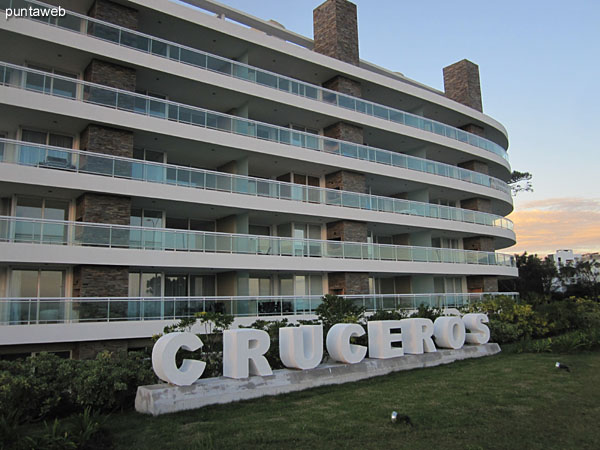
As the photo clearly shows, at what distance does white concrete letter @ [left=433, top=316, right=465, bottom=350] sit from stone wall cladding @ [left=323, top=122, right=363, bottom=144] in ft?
50.1

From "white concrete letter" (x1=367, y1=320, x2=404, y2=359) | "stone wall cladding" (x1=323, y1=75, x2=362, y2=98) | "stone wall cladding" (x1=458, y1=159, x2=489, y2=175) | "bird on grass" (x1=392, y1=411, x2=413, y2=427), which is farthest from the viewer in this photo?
"stone wall cladding" (x1=458, y1=159, x2=489, y2=175)

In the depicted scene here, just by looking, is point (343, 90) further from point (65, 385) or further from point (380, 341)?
point (65, 385)

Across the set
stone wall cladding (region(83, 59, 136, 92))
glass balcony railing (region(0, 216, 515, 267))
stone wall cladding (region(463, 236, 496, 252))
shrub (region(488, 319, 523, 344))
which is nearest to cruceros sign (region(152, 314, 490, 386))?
shrub (region(488, 319, 523, 344))

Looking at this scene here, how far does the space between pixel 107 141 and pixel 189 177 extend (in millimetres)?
3755

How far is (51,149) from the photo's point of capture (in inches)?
772

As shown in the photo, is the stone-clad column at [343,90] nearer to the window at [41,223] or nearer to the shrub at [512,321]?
the shrub at [512,321]

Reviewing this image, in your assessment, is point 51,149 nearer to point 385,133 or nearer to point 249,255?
point 249,255

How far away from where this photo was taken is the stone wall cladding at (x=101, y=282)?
19719 millimetres

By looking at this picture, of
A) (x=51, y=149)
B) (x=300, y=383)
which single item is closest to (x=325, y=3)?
(x=51, y=149)

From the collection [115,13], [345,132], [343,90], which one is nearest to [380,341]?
[345,132]

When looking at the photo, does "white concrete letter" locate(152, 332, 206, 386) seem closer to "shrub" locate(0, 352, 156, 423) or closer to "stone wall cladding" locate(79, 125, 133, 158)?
"shrub" locate(0, 352, 156, 423)

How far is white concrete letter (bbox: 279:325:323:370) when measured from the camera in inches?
500

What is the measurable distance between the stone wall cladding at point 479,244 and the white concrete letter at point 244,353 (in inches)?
1143

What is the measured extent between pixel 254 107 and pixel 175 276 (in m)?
9.79
